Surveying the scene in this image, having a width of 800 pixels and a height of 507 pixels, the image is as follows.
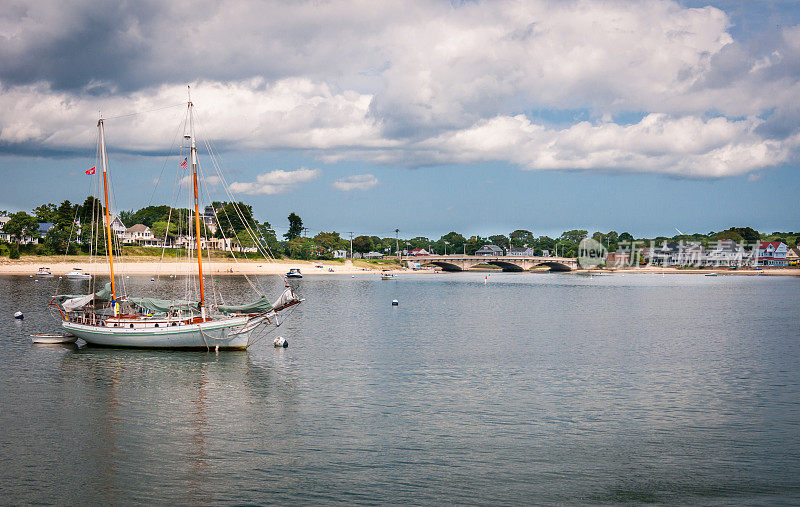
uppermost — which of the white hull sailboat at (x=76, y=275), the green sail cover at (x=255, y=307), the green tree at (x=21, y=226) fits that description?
the green tree at (x=21, y=226)

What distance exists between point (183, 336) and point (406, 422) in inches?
990

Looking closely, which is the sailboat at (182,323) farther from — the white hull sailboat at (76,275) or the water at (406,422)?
the white hull sailboat at (76,275)

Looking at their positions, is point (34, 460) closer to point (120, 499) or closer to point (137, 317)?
point (120, 499)

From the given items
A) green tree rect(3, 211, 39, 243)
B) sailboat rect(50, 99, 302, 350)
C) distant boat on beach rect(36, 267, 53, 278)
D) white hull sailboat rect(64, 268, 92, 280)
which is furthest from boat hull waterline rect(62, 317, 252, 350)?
green tree rect(3, 211, 39, 243)

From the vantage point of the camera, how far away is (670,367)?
156 feet

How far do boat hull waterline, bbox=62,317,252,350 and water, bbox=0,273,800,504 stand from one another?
109cm

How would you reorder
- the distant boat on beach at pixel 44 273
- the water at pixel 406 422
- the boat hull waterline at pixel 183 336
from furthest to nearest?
the distant boat on beach at pixel 44 273
the boat hull waterline at pixel 183 336
the water at pixel 406 422

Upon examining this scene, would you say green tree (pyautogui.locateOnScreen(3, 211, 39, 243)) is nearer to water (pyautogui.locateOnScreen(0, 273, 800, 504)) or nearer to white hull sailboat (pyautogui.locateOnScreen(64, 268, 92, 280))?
white hull sailboat (pyautogui.locateOnScreen(64, 268, 92, 280))

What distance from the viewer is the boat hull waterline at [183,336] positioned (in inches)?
1957

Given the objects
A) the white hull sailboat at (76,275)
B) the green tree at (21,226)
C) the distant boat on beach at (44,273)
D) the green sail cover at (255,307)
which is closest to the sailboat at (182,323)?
the green sail cover at (255,307)

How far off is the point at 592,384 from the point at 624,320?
144 feet

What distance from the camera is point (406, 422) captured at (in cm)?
3173

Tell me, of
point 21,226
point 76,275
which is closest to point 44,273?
point 76,275

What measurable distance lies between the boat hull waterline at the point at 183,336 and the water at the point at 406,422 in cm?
109
